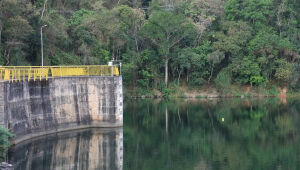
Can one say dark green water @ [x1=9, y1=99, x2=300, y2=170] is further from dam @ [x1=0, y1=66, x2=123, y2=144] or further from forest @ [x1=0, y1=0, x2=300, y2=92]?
forest @ [x1=0, y1=0, x2=300, y2=92]

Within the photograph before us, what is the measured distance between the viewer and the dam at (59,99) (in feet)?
110

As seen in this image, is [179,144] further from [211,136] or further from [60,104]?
[60,104]

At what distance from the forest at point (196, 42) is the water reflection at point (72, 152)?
2848 cm

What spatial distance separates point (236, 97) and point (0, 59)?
116ft

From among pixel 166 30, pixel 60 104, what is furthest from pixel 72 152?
pixel 166 30

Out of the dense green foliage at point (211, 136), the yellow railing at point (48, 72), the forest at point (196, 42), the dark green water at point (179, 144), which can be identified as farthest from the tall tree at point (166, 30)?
the yellow railing at point (48, 72)

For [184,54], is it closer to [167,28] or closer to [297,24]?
[167,28]

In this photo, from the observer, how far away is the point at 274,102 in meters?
61.9

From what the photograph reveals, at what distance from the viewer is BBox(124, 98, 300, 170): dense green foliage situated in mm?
29469

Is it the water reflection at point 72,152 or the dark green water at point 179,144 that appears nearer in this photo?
the water reflection at point 72,152

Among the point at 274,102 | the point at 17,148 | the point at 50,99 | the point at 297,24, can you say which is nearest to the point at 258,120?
the point at 274,102

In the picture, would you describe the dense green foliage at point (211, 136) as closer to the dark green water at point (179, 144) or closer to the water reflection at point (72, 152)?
the dark green water at point (179, 144)

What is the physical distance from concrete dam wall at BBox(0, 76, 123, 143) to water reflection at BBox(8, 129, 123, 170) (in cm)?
118

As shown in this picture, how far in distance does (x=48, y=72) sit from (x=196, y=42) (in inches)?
1535
